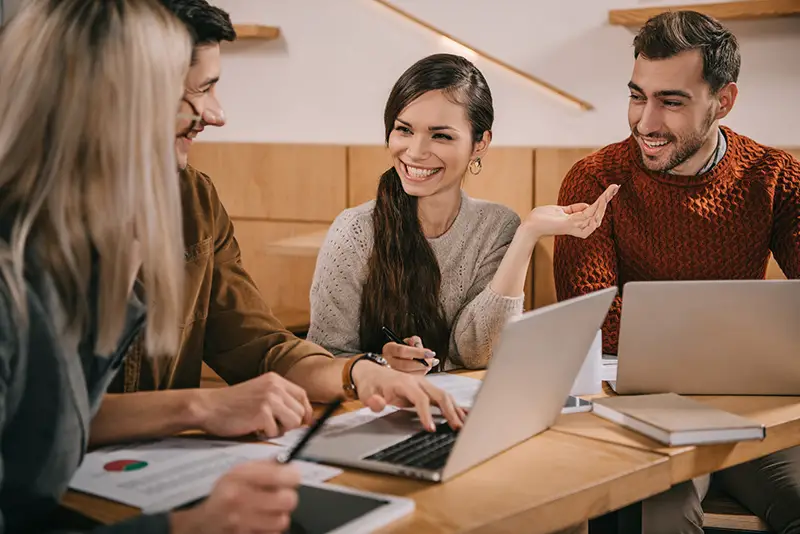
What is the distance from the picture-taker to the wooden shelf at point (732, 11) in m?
2.92

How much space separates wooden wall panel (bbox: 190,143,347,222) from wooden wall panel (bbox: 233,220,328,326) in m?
0.04

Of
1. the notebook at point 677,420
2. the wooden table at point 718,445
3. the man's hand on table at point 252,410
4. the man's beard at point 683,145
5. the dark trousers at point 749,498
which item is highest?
the man's beard at point 683,145

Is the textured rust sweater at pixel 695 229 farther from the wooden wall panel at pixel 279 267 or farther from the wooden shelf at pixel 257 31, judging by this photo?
the wooden shelf at pixel 257 31

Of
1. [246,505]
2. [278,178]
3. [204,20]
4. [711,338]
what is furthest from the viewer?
[278,178]

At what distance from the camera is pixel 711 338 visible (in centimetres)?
160

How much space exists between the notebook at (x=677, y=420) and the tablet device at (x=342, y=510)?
454 millimetres

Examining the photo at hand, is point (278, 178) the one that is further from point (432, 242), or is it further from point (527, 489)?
point (527, 489)

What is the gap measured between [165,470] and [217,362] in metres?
0.54

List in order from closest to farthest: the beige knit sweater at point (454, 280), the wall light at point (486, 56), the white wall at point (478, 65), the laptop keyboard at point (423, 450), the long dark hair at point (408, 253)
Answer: the laptop keyboard at point (423, 450)
the beige knit sweater at point (454, 280)
the long dark hair at point (408, 253)
the white wall at point (478, 65)
the wall light at point (486, 56)

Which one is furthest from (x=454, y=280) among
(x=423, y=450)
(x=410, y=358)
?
(x=423, y=450)

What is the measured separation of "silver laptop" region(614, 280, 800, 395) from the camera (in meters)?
1.57

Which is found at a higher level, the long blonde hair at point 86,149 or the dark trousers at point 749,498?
the long blonde hair at point 86,149

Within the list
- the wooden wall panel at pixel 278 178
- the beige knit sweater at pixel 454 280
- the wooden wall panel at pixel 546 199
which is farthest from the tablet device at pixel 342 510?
the wooden wall panel at pixel 278 178

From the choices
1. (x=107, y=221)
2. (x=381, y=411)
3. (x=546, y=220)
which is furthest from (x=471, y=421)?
(x=546, y=220)
